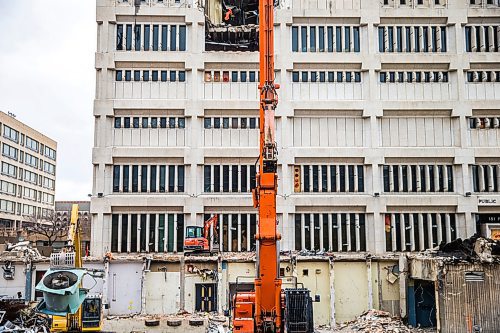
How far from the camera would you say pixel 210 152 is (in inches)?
1951

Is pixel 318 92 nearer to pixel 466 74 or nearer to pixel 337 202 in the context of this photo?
pixel 337 202

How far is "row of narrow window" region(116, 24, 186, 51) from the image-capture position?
5066cm

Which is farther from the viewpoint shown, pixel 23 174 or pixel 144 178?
pixel 23 174

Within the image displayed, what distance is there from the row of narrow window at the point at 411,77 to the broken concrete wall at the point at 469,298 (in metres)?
22.8

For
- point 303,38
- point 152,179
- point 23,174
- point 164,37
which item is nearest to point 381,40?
point 303,38

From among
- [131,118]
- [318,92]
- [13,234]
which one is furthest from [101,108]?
[13,234]

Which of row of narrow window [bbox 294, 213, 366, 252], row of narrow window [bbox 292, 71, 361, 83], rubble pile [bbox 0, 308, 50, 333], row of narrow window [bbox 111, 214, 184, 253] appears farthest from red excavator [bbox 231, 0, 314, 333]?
row of narrow window [bbox 292, 71, 361, 83]

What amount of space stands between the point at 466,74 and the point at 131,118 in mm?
29290

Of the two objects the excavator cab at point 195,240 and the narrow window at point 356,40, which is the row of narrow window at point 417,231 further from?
the excavator cab at point 195,240

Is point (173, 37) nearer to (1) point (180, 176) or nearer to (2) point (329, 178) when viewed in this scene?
(1) point (180, 176)

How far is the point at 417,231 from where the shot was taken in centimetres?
4994

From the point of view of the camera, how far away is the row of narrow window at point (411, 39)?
168 ft

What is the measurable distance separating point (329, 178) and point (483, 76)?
16337mm

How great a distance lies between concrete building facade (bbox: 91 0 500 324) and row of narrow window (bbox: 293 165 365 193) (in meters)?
0.12
